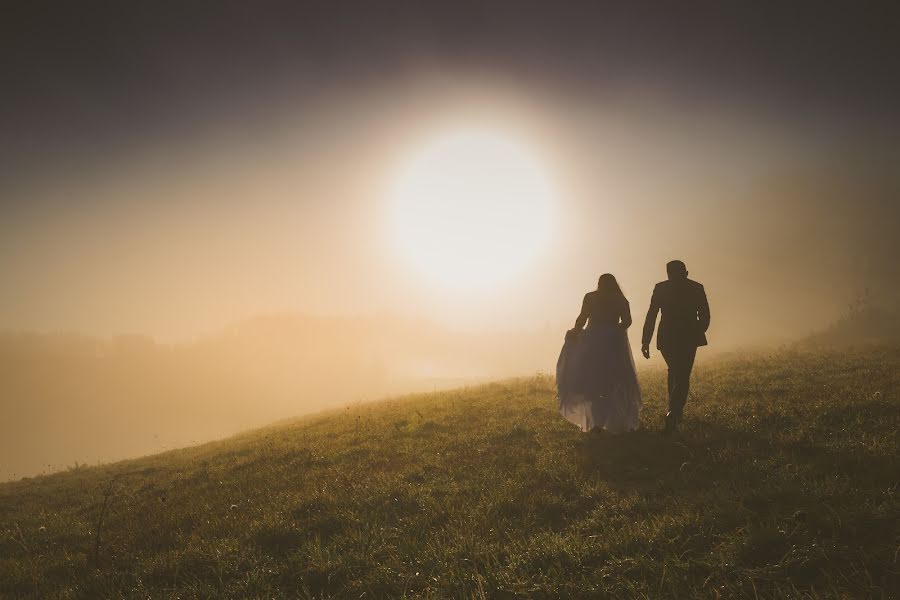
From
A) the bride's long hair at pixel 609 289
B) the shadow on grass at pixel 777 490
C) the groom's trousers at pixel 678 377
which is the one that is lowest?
the shadow on grass at pixel 777 490

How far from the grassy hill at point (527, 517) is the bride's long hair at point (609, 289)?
2974 mm

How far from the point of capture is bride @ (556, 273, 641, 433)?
959 cm

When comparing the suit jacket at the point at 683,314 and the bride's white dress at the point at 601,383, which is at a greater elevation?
the suit jacket at the point at 683,314

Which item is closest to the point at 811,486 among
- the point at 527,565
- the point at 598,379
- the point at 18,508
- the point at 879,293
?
the point at 527,565

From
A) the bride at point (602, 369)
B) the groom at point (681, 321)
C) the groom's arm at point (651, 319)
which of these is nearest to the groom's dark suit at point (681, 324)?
the groom at point (681, 321)

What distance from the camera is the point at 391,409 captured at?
17.0 meters

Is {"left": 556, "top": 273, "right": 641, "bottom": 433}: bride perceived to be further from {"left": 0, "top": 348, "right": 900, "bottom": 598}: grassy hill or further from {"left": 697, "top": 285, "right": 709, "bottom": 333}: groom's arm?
{"left": 697, "top": 285, "right": 709, "bottom": 333}: groom's arm

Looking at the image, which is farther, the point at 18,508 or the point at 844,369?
the point at 844,369

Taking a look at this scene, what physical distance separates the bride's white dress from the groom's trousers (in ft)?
2.31

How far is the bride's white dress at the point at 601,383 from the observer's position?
956cm

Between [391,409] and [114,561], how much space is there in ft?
36.0

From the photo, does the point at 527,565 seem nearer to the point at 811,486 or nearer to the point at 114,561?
the point at 811,486

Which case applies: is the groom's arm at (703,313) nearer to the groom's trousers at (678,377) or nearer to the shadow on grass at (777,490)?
the groom's trousers at (678,377)

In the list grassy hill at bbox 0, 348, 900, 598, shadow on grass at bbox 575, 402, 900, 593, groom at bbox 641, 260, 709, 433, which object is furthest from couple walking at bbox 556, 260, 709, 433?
shadow on grass at bbox 575, 402, 900, 593
